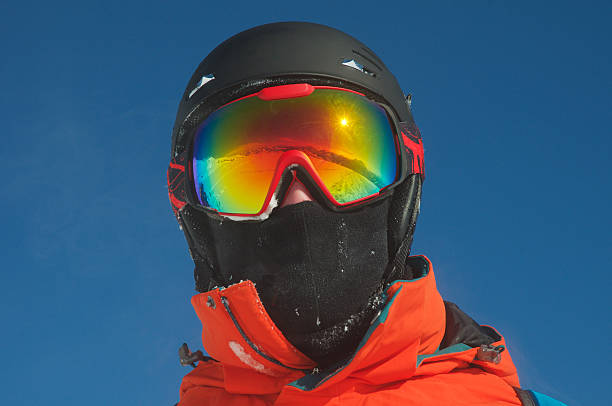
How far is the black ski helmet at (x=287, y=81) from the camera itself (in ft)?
9.78

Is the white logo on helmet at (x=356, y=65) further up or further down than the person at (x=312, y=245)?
further up

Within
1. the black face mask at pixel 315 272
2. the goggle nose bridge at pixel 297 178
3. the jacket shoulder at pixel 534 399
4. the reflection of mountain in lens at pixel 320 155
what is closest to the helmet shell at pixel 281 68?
the reflection of mountain in lens at pixel 320 155

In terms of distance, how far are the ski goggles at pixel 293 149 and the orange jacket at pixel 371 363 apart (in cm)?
56

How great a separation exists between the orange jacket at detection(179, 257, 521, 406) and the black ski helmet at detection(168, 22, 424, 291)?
1.23 ft

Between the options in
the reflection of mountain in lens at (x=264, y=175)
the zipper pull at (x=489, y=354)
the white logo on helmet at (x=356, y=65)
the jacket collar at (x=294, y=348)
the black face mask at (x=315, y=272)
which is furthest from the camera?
the white logo on helmet at (x=356, y=65)

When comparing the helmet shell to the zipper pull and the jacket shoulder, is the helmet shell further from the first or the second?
the jacket shoulder

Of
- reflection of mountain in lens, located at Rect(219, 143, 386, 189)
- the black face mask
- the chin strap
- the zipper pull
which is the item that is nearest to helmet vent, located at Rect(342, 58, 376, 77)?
reflection of mountain in lens, located at Rect(219, 143, 386, 189)

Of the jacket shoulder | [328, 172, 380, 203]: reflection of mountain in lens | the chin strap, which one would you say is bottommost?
the jacket shoulder

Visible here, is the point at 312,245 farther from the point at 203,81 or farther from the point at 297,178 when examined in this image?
the point at 203,81

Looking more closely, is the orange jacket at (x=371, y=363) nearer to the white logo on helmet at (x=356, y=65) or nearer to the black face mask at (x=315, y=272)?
the black face mask at (x=315, y=272)

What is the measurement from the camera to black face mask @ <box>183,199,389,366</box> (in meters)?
2.51

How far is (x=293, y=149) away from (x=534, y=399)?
5.97ft

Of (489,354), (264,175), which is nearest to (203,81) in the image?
(264,175)

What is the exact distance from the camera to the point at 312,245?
2549 millimetres
